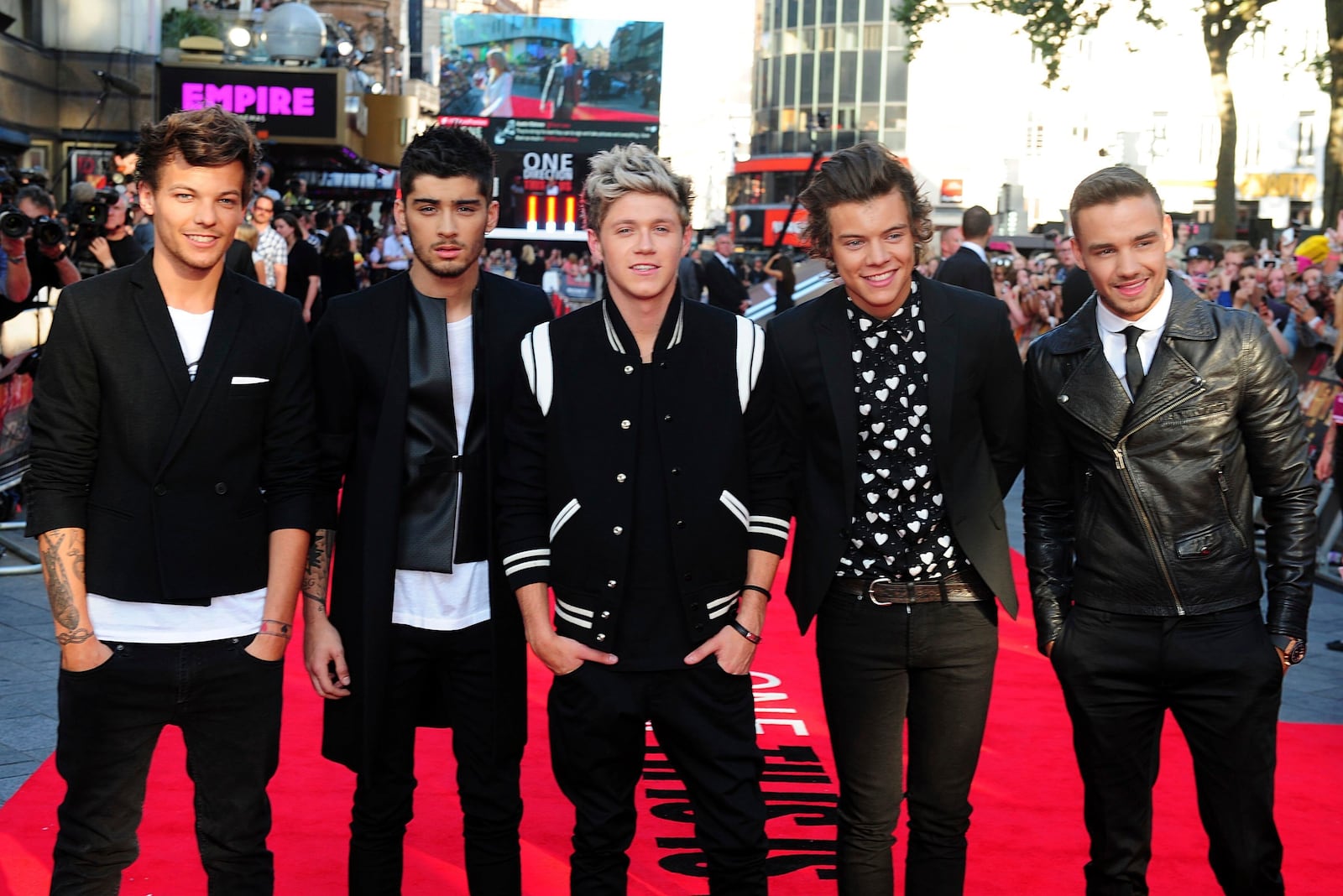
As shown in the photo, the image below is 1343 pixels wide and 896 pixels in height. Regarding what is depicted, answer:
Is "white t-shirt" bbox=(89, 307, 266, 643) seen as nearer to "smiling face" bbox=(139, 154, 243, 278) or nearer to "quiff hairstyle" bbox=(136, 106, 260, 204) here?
"smiling face" bbox=(139, 154, 243, 278)

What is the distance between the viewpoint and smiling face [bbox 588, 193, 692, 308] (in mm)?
3359

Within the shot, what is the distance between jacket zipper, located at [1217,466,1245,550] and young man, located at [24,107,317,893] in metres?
2.10

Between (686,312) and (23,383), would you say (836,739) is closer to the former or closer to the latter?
(686,312)

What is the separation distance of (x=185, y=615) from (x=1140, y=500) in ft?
7.08

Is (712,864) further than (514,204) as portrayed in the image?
No

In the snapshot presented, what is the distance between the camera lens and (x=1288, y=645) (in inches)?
136

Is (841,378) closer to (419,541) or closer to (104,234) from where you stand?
(419,541)

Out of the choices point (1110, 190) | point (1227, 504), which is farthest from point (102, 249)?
point (1227, 504)

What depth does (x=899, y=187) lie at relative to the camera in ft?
11.8

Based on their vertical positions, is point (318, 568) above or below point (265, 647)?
above

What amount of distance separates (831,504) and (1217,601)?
0.90 meters

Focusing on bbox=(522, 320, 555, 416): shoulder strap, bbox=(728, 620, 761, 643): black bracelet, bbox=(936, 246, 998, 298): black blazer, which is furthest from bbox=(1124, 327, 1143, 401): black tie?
bbox=(936, 246, 998, 298): black blazer

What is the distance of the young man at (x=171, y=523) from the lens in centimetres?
311

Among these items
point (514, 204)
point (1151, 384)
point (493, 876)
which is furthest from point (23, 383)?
point (514, 204)
